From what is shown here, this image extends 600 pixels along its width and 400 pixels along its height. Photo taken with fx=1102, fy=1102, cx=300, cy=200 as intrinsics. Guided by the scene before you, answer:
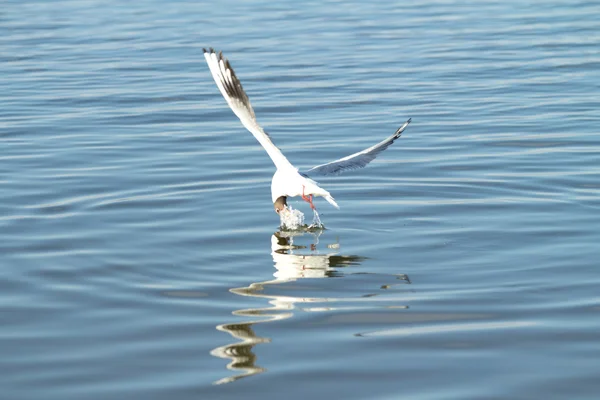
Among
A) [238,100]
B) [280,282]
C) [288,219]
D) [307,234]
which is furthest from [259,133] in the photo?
[280,282]

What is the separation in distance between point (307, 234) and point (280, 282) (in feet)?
7.03

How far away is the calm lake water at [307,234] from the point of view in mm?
7234

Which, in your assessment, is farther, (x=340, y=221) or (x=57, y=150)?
(x=57, y=150)

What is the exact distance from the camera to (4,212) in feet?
38.1

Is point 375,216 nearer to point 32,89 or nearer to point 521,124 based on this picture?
point 521,124

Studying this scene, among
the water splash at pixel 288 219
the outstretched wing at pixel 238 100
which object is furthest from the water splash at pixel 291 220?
the outstretched wing at pixel 238 100

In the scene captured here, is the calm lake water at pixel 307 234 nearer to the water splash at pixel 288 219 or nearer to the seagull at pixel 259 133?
the water splash at pixel 288 219

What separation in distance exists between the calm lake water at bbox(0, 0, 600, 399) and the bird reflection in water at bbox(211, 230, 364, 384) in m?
0.03

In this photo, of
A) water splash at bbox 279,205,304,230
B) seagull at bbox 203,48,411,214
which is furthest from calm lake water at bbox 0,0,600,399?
seagull at bbox 203,48,411,214

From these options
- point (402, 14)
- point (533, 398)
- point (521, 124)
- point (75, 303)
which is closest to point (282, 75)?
point (521, 124)

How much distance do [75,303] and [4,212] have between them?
3.35m

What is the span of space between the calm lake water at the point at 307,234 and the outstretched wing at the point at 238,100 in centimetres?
91

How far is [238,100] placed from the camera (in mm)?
10789

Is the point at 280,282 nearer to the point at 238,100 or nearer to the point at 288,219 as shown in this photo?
the point at 288,219
